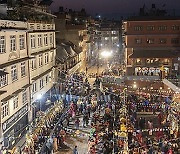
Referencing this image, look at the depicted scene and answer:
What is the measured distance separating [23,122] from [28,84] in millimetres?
3063

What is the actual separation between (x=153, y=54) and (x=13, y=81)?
32.0 m

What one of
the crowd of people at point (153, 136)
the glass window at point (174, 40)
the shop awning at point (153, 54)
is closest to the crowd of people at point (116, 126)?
the crowd of people at point (153, 136)

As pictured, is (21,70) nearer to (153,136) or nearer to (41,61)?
(41,61)

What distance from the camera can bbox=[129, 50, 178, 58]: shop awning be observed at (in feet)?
167

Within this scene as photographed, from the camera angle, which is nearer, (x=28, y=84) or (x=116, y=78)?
(x=28, y=84)

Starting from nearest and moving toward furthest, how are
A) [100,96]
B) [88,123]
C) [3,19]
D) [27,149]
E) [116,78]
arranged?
[27,149]
[3,19]
[88,123]
[100,96]
[116,78]

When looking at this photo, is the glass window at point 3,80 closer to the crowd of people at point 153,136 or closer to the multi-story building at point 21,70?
the multi-story building at point 21,70

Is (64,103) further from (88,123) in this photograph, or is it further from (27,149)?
(27,149)

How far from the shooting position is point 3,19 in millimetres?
21438

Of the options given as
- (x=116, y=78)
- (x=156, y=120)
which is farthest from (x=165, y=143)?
(x=116, y=78)

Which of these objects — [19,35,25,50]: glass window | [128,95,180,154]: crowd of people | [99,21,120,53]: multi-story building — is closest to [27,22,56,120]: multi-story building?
[19,35,25,50]: glass window

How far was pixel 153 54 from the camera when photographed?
170 ft

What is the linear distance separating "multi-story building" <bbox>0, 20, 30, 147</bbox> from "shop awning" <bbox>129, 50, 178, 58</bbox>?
2729 centimetres

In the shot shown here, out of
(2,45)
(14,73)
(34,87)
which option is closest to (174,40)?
(34,87)
